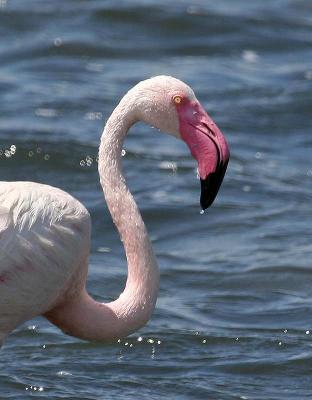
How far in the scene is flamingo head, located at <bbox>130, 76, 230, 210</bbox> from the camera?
6.52 metres

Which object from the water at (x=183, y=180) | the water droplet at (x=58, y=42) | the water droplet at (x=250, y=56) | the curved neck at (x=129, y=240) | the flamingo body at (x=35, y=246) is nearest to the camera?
the flamingo body at (x=35, y=246)

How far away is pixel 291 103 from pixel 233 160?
5.76 feet

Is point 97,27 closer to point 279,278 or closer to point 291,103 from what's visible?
point 291,103

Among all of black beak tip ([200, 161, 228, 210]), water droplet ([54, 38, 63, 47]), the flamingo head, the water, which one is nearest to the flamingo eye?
the flamingo head

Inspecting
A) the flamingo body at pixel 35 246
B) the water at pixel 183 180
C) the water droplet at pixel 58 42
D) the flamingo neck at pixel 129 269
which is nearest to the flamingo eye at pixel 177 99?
the flamingo neck at pixel 129 269

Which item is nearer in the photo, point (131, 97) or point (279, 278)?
point (131, 97)

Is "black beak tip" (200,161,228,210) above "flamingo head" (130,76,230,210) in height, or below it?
below

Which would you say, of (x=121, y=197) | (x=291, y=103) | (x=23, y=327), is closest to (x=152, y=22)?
(x=291, y=103)

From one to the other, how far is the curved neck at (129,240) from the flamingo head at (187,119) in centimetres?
14

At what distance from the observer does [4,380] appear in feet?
25.5

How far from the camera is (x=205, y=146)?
21.4 feet

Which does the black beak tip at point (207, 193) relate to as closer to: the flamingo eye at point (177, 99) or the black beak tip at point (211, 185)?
the black beak tip at point (211, 185)

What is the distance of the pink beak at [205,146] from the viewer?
256 inches

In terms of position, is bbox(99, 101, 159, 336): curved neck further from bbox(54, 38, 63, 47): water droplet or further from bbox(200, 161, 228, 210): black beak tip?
bbox(54, 38, 63, 47): water droplet
